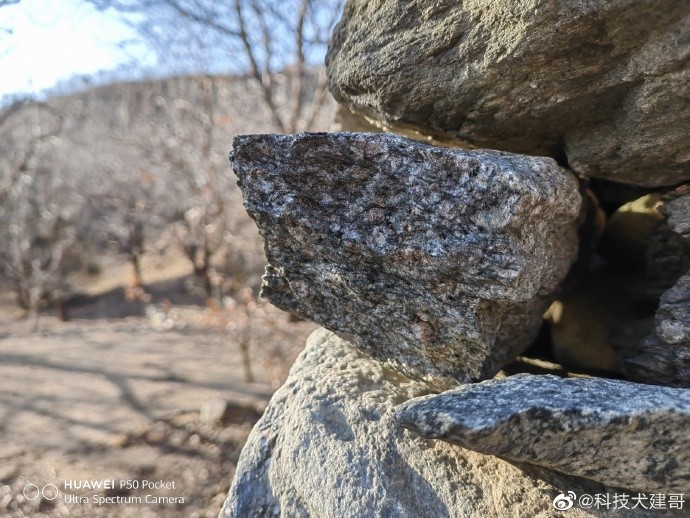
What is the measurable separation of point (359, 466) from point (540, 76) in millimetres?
1090

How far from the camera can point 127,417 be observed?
13.2 feet

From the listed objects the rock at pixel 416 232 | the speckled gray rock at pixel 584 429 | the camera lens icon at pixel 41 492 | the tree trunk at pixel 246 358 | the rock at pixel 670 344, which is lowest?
the camera lens icon at pixel 41 492

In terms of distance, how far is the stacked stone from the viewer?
1136 millimetres

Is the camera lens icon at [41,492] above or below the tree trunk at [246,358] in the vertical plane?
below

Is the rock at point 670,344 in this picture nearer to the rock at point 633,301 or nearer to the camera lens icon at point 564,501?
the rock at point 633,301

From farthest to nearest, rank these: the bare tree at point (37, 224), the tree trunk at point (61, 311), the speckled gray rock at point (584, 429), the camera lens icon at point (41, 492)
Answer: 1. the tree trunk at point (61, 311)
2. the bare tree at point (37, 224)
3. the camera lens icon at point (41, 492)
4. the speckled gray rock at point (584, 429)

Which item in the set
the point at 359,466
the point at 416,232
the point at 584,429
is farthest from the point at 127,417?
the point at 584,429

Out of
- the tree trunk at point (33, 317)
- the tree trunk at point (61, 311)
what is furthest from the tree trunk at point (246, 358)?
the tree trunk at point (61, 311)

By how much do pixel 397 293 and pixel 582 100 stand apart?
0.67m

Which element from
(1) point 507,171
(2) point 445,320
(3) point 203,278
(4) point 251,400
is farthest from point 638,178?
(3) point 203,278

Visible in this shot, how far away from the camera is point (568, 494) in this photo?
1.23 m

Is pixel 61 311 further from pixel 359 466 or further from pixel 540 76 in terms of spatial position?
pixel 540 76

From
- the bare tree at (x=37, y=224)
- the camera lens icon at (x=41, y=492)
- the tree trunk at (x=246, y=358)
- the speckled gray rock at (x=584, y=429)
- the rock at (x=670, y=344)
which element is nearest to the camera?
the speckled gray rock at (x=584, y=429)

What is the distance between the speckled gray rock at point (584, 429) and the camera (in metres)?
1.05
